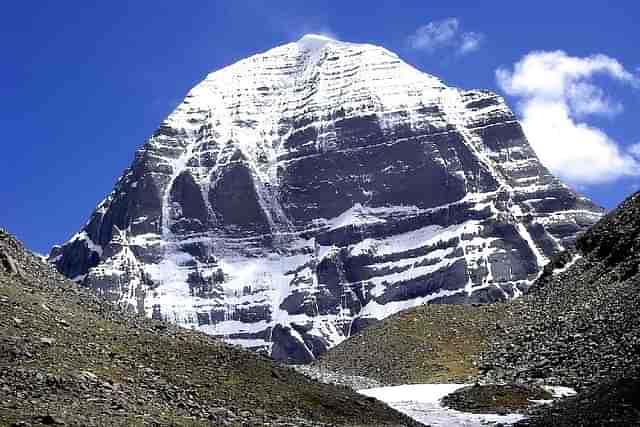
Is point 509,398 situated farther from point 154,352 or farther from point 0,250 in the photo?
point 0,250

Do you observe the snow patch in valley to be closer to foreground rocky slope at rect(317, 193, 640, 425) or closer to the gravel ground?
the gravel ground

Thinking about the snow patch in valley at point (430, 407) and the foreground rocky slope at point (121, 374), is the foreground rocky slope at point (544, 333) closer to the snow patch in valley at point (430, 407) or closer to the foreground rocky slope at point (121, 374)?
the snow patch in valley at point (430, 407)

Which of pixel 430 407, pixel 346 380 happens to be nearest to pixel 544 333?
pixel 346 380

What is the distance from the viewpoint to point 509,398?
4997 centimetres

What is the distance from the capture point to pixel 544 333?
71562mm

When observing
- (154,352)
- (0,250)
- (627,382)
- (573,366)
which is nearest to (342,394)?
(154,352)

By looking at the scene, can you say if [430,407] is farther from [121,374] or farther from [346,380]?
[121,374]

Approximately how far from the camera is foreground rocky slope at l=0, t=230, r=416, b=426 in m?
29.4

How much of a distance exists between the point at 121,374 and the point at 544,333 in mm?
43158

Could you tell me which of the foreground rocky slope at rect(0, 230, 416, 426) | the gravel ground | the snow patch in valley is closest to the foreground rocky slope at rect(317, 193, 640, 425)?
the snow patch in valley

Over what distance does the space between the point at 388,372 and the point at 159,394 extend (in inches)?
1718

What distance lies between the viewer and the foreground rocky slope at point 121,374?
96.6 feet

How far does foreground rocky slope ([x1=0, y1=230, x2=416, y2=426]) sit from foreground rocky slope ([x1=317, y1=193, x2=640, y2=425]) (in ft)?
44.4

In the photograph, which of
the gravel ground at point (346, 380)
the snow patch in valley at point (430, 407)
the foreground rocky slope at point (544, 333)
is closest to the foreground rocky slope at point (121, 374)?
the snow patch in valley at point (430, 407)
